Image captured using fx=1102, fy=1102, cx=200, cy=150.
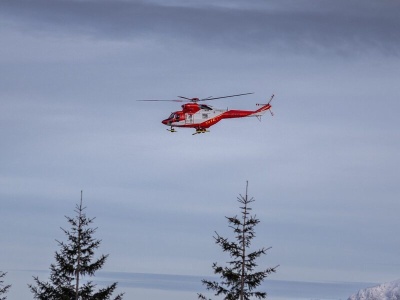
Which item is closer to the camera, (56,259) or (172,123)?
(56,259)

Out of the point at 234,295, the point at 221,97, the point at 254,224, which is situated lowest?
the point at 234,295

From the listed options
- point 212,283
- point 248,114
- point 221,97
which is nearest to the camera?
point 212,283

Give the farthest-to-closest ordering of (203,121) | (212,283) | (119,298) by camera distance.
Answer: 1. (203,121)
2. (119,298)
3. (212,283)

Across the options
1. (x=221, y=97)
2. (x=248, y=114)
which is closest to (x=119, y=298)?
(x=221, y=97)

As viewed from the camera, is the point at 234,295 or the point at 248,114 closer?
the point at 234,295

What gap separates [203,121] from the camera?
463 ft

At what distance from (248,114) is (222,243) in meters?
77.9

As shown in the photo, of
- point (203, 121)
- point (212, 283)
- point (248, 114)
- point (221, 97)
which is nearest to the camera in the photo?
point (212, 283)

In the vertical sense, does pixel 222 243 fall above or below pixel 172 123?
below

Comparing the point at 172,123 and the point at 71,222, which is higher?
the point at 172,123

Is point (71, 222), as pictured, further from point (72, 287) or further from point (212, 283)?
point (212, 283)

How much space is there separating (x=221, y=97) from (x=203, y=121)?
14.7 metres

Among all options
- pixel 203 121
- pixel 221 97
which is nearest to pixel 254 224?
pixel 221 97

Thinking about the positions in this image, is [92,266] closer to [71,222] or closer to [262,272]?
[71,222]
